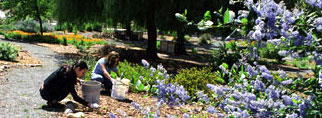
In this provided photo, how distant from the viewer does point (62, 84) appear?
509 cm

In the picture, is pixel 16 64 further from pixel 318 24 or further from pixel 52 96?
pixel 318 24

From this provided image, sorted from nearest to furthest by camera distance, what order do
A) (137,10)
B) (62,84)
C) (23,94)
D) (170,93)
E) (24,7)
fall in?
(170,93) < (62,84) < (23,94) < (137,10) < (24,7)

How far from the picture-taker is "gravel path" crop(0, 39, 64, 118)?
488 centimetres

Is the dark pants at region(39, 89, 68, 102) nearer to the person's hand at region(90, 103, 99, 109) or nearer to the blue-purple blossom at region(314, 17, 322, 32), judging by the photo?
the person's hand at region(90, 103, 99, 109)

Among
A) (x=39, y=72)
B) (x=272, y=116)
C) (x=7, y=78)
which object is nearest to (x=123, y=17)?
(x=39, y=72)

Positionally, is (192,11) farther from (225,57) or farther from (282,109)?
(282,109)

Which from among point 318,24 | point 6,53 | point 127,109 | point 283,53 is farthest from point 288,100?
point 6,53

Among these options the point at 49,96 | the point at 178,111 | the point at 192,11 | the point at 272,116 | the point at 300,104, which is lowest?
the point at 178,111

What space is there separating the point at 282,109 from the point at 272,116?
3.4 inches

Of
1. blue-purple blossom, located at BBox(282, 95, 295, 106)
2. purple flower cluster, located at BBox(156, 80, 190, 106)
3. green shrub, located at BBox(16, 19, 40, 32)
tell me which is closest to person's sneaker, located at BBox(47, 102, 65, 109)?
purple flower cluster, located at BBox(156, 80, 190, 106)

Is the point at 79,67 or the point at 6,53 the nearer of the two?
the point at 79,67

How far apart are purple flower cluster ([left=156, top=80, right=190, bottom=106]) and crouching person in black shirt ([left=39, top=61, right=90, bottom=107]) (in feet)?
9.30

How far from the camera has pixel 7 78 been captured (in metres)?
7.42

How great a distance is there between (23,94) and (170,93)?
4.54 metres
